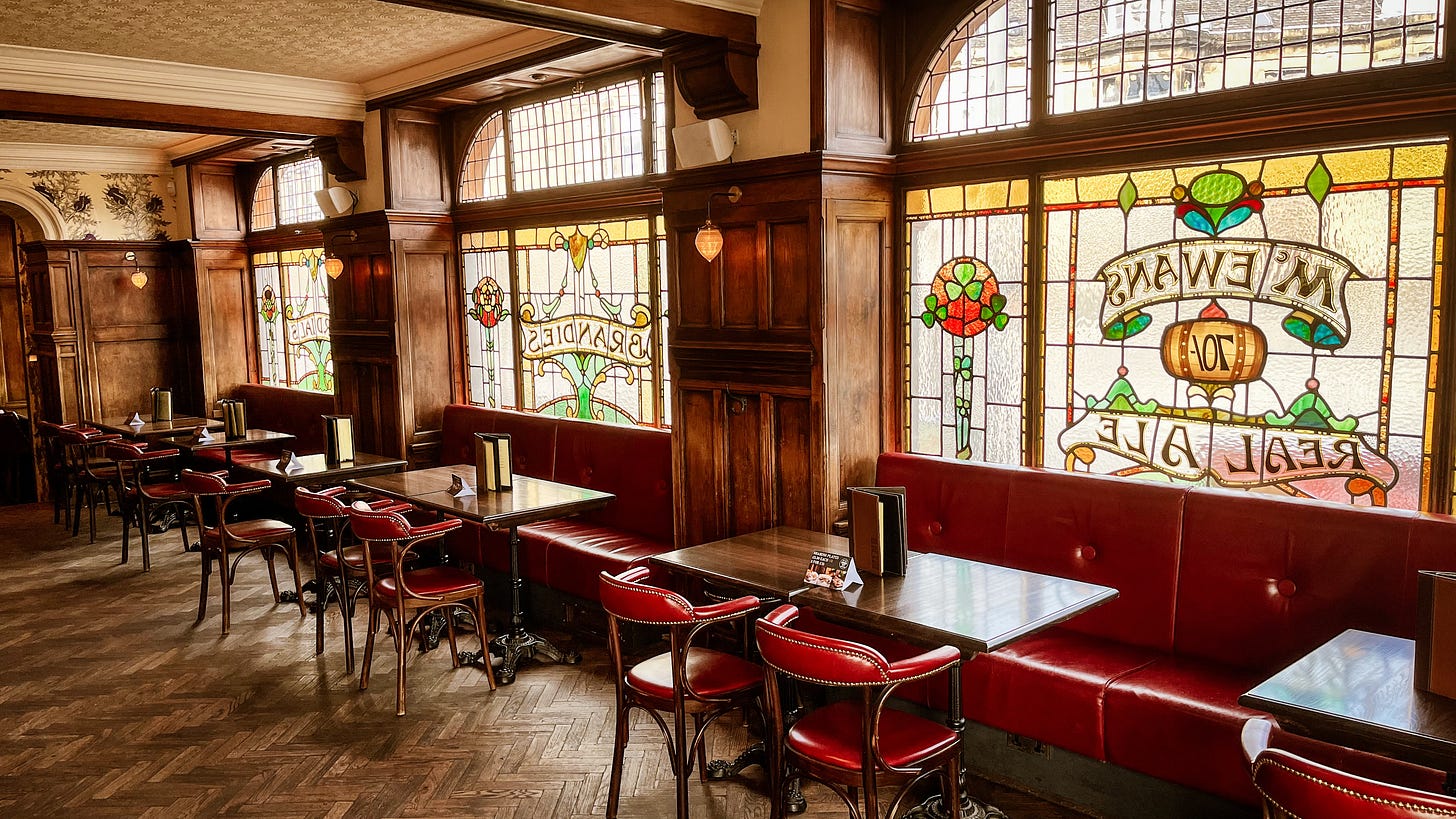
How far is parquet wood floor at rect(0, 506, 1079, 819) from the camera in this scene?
3928 millimetres

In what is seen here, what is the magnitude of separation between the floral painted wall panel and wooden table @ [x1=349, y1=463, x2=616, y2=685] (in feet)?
7.76

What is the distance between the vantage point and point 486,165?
738 cm

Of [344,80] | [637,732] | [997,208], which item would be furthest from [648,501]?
[344,80]

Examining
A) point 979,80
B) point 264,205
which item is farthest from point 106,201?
point 979,80

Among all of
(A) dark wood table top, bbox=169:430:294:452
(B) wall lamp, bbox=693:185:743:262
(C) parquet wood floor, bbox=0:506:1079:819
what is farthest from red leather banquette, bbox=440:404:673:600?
(A) dark wood table top, bbox=169:430:294:452

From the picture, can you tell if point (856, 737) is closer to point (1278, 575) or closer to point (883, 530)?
point (883, 530)

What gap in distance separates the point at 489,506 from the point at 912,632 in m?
2.64

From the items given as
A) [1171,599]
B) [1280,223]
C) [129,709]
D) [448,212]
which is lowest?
[129,709]

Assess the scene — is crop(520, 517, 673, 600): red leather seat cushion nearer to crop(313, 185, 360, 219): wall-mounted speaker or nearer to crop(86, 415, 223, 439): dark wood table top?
crop(313, 185, 360, 219): wall-mounted speaker

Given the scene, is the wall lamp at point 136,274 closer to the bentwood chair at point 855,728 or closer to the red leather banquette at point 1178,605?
the red leather banquette at point 1178,605

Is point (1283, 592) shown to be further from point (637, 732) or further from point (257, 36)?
point (257, 36)

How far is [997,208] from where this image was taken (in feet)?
15.0

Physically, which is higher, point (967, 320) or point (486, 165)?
point (486, 165)

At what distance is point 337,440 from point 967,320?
411 cm
